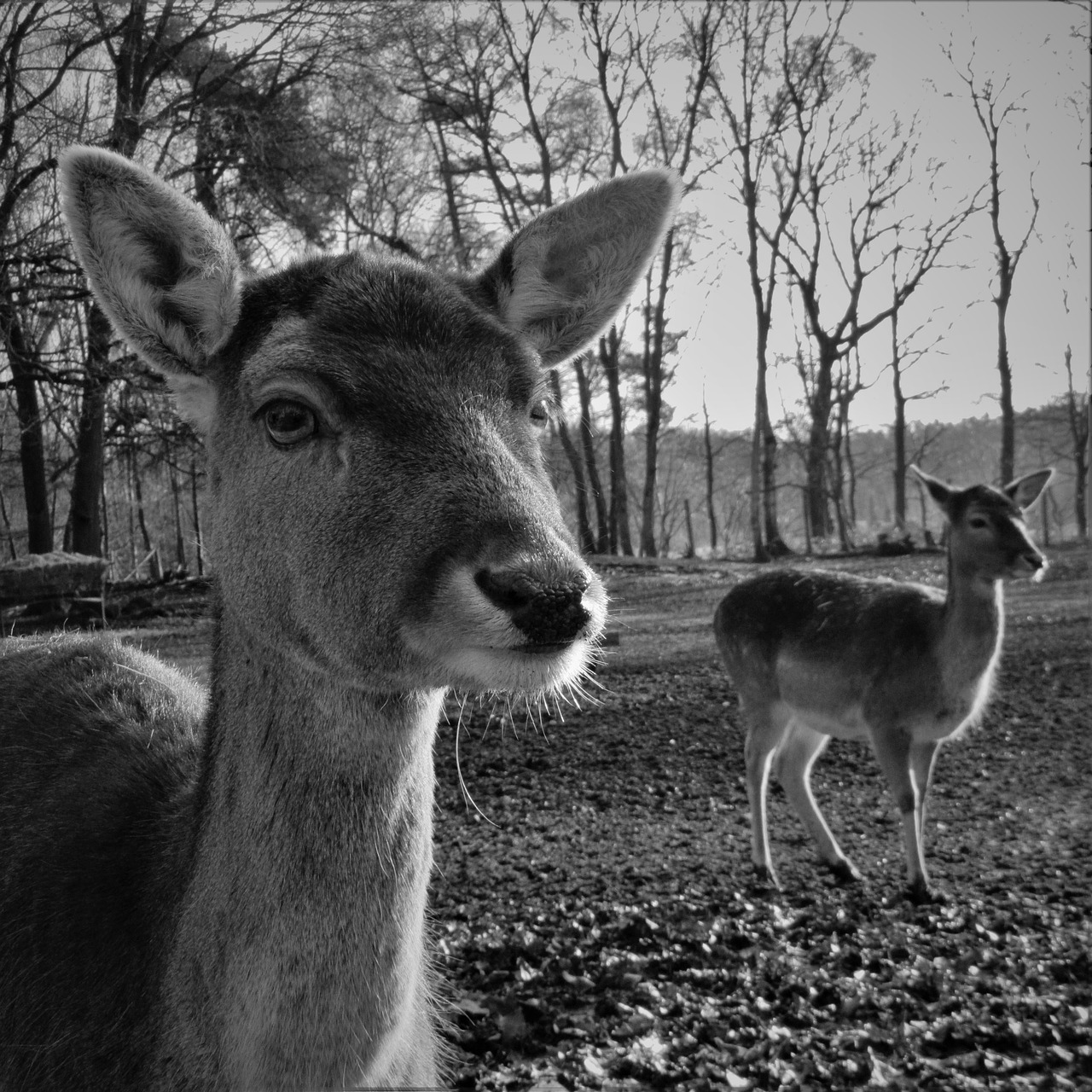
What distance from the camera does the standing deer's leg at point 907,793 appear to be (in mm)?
5223

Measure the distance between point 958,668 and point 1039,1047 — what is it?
284 cm

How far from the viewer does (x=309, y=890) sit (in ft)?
6.65

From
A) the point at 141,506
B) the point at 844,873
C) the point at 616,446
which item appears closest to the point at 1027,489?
the point at 844,873

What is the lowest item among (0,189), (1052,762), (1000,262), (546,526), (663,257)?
(1052,762)

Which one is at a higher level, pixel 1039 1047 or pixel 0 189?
pixel 0 189

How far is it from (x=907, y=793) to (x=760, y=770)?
3.17ft

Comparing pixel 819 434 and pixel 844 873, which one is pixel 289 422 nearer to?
pixel 844 873

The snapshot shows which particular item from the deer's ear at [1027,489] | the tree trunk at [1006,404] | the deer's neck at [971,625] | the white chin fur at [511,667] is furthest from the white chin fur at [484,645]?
the tree trunk at [1006,404]

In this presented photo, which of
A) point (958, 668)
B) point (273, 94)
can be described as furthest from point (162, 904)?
point (273, 94)

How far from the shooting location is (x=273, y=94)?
1076 centimetres

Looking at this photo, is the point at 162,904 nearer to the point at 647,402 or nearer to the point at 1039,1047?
the point at 1039,1047

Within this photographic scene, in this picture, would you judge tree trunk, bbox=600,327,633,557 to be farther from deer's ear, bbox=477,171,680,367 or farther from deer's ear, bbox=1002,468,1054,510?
deer's ear, bbox=477,171,680,367

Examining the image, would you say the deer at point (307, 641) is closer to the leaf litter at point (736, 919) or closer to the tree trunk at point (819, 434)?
the leaf litter at point (736, 919)

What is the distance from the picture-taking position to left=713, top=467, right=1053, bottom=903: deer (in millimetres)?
5883
